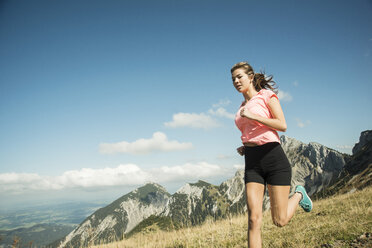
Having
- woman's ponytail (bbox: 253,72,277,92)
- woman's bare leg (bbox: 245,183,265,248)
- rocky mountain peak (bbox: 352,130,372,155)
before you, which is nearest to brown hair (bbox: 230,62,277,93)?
woman's ponytail (bbox: 253,72,277,92)

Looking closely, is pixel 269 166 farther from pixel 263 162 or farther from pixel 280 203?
pixel 280 203

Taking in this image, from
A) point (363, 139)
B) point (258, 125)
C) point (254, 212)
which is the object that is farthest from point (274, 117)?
point (363, 139)

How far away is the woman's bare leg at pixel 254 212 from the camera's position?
10.7 ft

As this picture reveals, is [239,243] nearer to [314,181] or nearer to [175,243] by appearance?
[175,243]

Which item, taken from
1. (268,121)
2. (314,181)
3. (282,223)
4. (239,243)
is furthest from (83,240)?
(314,181)

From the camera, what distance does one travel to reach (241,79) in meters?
4.05

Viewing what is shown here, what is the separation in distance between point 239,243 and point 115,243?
469 cm

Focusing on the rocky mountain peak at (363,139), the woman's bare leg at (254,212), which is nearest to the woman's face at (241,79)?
the woman's bare leg at (254,212)

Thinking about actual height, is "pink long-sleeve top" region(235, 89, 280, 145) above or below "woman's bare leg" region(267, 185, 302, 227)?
above

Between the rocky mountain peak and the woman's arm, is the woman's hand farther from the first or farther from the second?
the rocky mountain peak

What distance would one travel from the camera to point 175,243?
5973 mm

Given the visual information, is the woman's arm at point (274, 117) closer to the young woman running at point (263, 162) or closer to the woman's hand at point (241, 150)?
the young woman running at point (263, 162)

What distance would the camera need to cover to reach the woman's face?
405 centimetres

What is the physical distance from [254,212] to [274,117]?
1.64m
